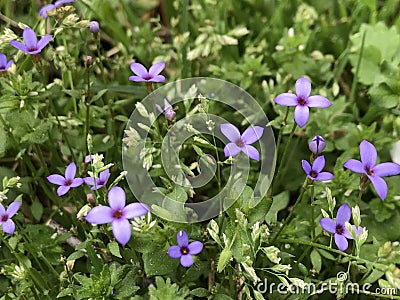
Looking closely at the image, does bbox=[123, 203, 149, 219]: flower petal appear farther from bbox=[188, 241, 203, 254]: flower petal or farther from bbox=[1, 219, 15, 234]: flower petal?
bbox=[1, 219, 15, 234]: flower petal

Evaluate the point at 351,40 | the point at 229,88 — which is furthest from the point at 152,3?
the point at 351,40

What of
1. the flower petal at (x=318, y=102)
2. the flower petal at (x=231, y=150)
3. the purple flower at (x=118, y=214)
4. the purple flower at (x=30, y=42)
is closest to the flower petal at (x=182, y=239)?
the purple flower at (x=118, y=214)

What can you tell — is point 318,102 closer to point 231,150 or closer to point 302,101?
point 302,101

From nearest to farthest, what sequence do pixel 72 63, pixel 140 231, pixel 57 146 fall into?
1. pixel 140 231
2. pixel 72 63
3. pixel 57 146

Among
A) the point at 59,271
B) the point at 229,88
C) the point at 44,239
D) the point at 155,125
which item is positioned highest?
the point at 155,125

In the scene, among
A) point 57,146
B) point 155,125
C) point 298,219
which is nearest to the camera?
point 155,125

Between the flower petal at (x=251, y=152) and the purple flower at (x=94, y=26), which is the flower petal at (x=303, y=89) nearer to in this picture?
the flower petal at (x=251, y=152)

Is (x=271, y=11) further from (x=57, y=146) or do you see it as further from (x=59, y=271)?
(x=59, y=271)
